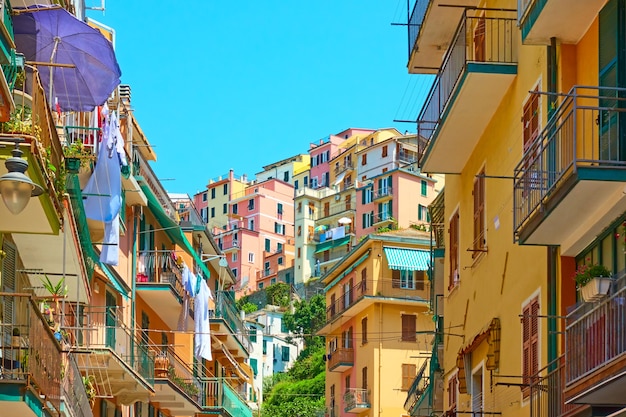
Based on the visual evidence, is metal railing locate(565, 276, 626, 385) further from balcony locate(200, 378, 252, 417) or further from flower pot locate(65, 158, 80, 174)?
balcony locate(200, 378, 252, 417)

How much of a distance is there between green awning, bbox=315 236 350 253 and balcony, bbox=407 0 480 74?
99444 millimetres

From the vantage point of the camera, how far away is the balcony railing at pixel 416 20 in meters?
27.0

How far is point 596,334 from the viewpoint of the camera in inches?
600

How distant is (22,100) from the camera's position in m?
20.5

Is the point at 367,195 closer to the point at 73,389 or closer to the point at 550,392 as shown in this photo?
the point at 73,389

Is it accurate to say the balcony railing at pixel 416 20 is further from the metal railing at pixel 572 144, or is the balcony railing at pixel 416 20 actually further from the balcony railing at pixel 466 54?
the metal railing at pixel 572 144

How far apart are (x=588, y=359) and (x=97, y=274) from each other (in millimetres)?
17363

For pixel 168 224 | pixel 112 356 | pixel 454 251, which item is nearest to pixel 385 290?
pixel 168 224

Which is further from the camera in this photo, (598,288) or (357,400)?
(357,400)

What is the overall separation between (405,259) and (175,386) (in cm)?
2176

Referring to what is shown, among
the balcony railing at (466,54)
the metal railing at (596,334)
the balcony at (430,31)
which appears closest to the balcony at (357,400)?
the balcony at (430,31)

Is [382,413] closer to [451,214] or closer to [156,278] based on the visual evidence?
[156,278]

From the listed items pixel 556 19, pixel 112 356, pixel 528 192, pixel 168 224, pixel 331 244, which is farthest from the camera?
pixel 331 244

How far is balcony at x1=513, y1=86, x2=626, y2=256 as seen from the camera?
15875 mm
